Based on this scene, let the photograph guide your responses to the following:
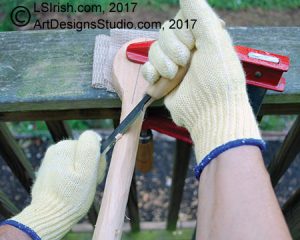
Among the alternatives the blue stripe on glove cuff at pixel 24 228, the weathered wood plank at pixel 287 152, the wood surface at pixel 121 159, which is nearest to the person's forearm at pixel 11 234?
the blue stripe on glove cuff at pixel 24 228

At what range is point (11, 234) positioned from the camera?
812 millimetres

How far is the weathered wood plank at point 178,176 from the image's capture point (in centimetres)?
116

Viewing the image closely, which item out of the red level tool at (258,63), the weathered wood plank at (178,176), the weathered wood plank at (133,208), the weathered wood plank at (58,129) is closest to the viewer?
the red level tool at (258,63)

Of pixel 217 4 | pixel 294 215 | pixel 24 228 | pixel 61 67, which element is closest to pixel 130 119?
pixel 61 67

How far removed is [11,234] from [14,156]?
403mm

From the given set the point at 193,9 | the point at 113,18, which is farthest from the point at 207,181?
the point at 113,18

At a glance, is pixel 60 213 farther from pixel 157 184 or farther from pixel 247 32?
pixel 157 184

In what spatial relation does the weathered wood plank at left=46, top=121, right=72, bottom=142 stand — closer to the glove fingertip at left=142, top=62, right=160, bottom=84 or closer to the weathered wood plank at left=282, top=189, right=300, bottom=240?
the glove fingertip at left=142, top=62, right=160, bottom=84

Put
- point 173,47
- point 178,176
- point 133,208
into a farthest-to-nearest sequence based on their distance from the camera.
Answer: point 133,208, point 178,176, point 173,47

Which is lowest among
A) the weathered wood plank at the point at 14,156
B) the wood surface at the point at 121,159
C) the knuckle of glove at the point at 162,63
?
the weathered wood plank at the point at 14,156

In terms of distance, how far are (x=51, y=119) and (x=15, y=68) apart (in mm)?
148

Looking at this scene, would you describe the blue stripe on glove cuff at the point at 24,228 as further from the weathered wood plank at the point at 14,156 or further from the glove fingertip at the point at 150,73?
the glove fingertip at the point at 150,73

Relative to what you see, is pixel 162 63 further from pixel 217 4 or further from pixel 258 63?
pixel 217 4

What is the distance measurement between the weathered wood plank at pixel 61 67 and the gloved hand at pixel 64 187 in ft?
0.32
